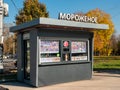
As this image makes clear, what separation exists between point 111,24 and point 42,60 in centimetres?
4050

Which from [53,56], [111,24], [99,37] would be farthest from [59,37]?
[111,24]

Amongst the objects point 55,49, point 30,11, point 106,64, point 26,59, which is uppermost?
point 30,11

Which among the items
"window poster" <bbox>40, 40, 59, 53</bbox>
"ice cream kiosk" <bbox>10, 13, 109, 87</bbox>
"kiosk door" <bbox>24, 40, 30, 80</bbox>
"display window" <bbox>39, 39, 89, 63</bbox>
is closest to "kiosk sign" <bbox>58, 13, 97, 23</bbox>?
"ice cream kiosk" <bbox>10, 13, 109, 87</bbox>

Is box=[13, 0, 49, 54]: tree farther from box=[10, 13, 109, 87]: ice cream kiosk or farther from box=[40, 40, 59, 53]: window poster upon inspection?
box=[40, 40, 59, 53]: window poster

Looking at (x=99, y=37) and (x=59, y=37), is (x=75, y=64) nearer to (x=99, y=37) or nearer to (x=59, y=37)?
(x=59, y=37)

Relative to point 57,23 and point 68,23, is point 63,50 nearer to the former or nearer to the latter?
point 68,23

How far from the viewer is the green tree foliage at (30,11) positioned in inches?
1188

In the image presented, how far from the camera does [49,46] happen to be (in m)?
13.8

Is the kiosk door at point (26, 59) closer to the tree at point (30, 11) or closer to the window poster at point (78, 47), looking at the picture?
the window poster at point (78, 47)

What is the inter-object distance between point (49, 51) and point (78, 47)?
1.99m

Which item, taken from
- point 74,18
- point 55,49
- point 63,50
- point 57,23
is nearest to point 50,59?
point 55,49

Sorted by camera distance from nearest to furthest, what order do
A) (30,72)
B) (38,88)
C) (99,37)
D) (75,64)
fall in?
(38,88) < (30,72) < (75,64) < (99,37)

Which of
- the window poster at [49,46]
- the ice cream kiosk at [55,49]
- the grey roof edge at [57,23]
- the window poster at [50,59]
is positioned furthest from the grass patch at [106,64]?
the window poster at [49,46]

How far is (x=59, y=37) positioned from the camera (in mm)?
14062
